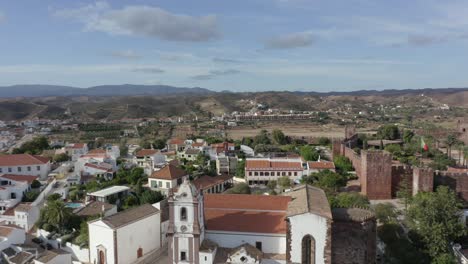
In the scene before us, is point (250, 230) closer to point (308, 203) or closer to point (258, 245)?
point (258, 245)

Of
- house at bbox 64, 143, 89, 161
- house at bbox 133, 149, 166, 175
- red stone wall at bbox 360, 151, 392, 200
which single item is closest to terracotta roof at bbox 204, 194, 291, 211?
red stone wall at bbox 360, 151, 392, 200

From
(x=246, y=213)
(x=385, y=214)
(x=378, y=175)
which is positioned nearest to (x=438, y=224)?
(x=385, y=214)

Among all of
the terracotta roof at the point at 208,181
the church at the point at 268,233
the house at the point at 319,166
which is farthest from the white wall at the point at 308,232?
the house at the point at 319,166

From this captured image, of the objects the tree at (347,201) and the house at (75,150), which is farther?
the house at (75,150)

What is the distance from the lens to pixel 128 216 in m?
25.2

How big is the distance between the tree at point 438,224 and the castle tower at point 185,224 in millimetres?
13464

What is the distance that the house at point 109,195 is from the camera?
3412 centimetres

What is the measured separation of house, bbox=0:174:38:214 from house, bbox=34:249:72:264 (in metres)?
12.0

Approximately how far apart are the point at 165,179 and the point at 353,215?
21864mm

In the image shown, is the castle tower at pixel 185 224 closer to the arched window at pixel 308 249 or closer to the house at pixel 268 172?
the arched window at pixel 308 249

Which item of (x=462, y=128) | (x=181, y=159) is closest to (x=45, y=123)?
(x=181, y=159)

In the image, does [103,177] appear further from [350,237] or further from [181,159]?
[350,237]

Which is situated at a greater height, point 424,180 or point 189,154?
point 424,180

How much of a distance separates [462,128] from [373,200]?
56409mm
